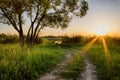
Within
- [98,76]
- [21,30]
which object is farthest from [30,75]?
[21,30]

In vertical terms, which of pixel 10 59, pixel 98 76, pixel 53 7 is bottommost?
pixel 98 76

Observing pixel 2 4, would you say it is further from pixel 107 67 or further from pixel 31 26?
pixel 107 67

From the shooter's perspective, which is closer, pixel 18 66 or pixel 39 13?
pixel 18 66

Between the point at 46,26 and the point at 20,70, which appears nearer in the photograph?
the point at 20,70

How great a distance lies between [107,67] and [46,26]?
2101 centimetres

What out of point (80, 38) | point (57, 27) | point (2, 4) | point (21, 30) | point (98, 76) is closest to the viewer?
point (98, 76)

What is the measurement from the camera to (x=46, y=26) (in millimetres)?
34469

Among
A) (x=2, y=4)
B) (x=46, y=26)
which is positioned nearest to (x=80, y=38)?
(x=46, y=26)

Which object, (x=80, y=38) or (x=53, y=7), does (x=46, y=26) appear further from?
(x=80, y=38)

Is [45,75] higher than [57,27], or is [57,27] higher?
[57,27]

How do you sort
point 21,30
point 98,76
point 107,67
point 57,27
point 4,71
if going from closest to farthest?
point 4,71 < point 98,76 < point 107,67 < point 21,30 < point 57,27

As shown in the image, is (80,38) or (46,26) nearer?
(46,26)

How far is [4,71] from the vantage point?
1113 cm

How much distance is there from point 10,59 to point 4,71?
1.58 meters
